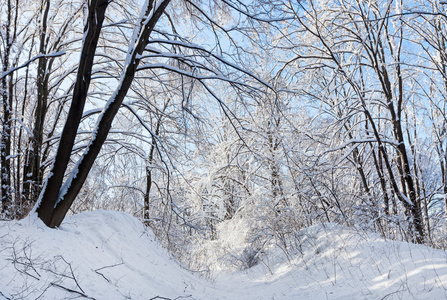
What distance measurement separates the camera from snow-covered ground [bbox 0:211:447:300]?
2742 millimetres

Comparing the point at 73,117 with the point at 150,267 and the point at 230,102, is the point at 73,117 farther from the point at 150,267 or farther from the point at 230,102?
the point at 230,102

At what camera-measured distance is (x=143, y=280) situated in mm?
4266

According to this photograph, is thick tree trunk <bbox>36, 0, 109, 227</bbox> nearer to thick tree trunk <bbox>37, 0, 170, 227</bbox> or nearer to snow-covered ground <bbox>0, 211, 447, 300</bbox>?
thick tree trunk <bbox>37, 0, 170, 227</bbox>

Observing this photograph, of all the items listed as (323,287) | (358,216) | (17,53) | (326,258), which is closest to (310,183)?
(358,216)

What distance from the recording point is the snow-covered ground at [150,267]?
2.74m

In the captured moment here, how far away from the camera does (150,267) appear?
5.08 metres

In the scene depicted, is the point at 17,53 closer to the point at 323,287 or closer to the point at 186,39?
the point at 186,39

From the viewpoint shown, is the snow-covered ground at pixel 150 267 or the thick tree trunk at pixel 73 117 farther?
the thick tree trunk at pixel 73 117

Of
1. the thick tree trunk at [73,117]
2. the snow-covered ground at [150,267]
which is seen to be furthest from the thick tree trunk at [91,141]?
the snow-covered ground at [150,267]

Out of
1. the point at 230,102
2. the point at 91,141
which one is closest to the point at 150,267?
the point at 91,141

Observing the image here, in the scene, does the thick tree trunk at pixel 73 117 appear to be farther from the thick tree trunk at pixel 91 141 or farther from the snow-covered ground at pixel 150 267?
the snow-covered ground at pixel 150 267

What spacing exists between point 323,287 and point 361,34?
551 centimetres

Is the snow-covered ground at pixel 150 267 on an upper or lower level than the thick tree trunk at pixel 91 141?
lower

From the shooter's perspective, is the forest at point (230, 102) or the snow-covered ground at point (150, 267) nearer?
the snow-covered ground at point (150, 267)
